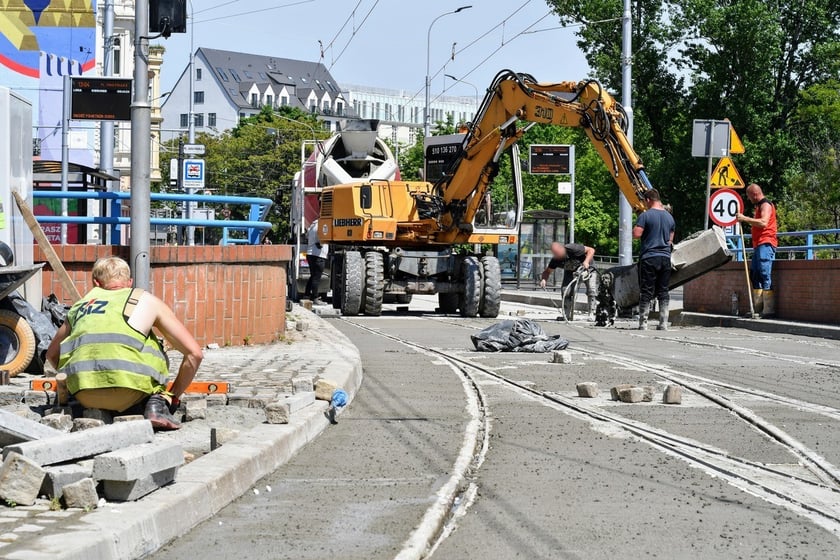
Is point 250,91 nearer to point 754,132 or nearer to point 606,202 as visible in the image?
point 606,202

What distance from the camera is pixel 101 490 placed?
5.32 meters

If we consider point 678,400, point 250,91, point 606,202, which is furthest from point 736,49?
point 250,91

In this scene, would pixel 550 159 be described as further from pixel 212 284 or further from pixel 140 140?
pixel 140 140

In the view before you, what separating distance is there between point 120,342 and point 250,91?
14164cm

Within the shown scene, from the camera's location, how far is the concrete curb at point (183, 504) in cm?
448

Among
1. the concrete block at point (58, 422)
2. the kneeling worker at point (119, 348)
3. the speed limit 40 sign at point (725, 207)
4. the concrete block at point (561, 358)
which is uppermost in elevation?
the speed limit 40 sign at point (725, 207)

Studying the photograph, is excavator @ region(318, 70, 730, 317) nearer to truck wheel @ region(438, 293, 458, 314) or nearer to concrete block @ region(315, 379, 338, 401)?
truck wheel @ region(438, 293, 458, 314)

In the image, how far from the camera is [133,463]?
5160mm

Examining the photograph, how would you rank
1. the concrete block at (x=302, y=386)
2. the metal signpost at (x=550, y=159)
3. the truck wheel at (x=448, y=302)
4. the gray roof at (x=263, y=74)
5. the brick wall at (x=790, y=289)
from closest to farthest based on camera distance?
the concrete block at (x=302, y=386) < the brick wall at (x=790, y=289) < the truck wheel at (x=448, y=302) < the metal signpost at (x=550, y=159) < the gray roof at (x=263, y=74)

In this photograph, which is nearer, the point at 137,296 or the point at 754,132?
the point at 137,296

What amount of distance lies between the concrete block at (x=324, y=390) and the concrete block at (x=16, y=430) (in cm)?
291

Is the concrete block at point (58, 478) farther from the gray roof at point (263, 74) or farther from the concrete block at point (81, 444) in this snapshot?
the gray roof at point (263, 74)

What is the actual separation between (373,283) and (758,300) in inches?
284

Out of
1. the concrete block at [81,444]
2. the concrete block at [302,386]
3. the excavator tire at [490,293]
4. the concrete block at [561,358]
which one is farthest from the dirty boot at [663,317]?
the concrete block at [81,444]
